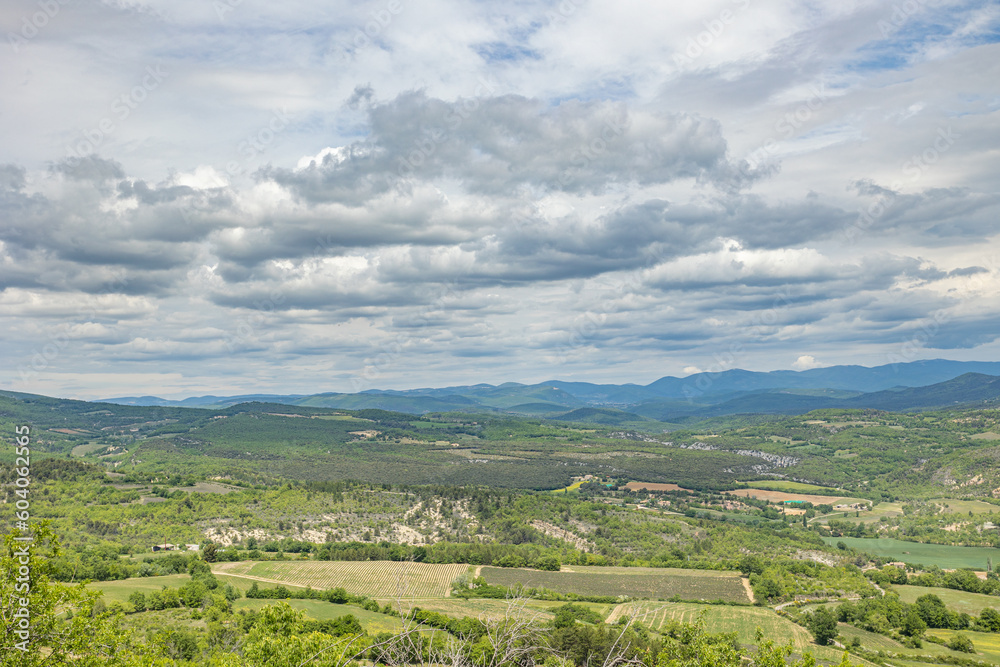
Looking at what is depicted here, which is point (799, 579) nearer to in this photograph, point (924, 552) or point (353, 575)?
point (924, 552)

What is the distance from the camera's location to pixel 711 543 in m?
167

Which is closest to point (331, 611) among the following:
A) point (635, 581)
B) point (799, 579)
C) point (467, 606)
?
point (467, 606)

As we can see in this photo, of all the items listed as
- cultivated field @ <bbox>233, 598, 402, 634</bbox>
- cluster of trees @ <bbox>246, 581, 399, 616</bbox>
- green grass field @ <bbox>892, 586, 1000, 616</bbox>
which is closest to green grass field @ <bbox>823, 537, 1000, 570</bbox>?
green grass field @ <bbox>892, 586, 1000, 616</bbox>

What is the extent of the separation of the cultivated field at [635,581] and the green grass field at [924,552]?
51.4 meters

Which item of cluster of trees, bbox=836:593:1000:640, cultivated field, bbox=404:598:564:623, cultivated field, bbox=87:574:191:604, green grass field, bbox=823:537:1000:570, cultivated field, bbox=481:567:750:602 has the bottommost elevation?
green grass field, bbox=823:537:1000:570

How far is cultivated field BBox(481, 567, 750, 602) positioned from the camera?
122 meters

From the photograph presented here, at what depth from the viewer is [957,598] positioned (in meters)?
115

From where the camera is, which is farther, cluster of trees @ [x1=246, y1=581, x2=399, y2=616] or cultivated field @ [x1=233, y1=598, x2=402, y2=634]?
cluster of trees @ [x1=246, y1=581, x2=399, y2=616]

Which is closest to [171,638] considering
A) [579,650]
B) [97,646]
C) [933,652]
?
[579,650]

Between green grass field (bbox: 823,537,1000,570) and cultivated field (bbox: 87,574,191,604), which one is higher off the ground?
cultivated field (bbox: 87,574,191,604)

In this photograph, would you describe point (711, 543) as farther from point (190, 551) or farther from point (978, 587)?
point (190, 551)

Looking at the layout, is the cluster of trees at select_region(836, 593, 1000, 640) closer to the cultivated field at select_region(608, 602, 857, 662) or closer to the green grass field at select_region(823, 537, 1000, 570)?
the cultivated field at select_region(608, 602, 857, 662)

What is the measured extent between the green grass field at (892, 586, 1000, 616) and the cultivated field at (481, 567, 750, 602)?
28.7 metres

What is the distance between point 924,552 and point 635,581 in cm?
8339
